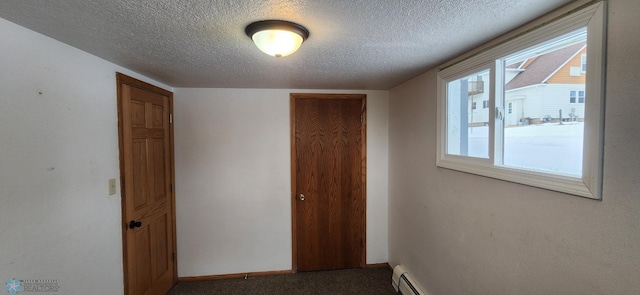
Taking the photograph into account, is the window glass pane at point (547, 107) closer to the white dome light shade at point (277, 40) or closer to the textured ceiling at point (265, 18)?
the textured ceiling at point (265, 18)

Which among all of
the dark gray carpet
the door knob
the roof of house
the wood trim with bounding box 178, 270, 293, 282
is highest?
the roof of house

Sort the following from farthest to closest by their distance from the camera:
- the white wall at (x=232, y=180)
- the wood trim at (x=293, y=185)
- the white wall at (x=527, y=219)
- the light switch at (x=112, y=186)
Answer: the wood trim at (x=293, y=185) → the white wall at (x=232, y=180) → the light switch at (x=112, y=186) → the white wall at (x=527, y=219)

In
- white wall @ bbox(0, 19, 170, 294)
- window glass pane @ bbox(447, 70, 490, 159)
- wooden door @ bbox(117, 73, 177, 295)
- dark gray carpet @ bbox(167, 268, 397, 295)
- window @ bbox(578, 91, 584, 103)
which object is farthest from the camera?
dark gray carpet @ bbox(167, 268, 397, 295)

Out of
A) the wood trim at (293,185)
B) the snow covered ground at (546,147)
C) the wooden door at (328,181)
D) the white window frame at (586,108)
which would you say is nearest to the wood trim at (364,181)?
the wooden door at (328,181)

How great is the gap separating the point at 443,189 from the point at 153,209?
2.54 metres

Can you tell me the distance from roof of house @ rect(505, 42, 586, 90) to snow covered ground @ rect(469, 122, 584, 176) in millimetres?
238

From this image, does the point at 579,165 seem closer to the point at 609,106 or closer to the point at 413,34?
the point at 609,106

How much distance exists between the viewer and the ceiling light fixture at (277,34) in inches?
45.3

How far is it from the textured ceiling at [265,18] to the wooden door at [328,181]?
34.3 inches

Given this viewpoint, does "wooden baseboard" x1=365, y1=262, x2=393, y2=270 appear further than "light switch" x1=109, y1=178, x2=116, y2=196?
Yes

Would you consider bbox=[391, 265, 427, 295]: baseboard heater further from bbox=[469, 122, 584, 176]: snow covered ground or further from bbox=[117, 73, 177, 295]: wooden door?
bbox=[117, 73, 177, 295]: wooden door

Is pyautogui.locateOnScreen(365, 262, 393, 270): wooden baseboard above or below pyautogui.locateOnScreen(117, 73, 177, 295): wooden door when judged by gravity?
below

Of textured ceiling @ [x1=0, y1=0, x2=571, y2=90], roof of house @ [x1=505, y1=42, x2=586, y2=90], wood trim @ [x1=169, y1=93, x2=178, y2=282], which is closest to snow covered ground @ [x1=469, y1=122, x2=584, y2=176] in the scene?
roof of house @ [x1=505, y1=42, x2=586, y2=90]

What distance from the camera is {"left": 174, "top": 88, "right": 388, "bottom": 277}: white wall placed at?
2658 mm
